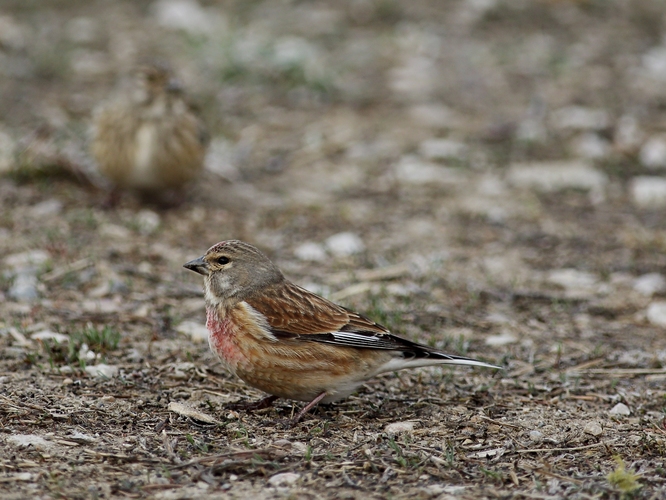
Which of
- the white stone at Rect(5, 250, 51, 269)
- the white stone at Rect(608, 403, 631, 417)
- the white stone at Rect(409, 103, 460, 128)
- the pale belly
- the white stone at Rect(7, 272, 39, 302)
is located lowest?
the white stone at Rect(608, 403, 631, 417)

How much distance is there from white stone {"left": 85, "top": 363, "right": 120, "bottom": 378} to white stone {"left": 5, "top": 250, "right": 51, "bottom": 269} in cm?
166

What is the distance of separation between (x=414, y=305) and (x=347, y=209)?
81.6 inches

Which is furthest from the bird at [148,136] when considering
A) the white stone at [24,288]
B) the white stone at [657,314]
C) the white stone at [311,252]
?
the white stone at [657,314]

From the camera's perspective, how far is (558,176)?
883cm

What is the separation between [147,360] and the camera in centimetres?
523

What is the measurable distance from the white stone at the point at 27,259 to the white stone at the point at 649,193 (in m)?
4.93

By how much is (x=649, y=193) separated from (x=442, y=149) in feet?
6.33

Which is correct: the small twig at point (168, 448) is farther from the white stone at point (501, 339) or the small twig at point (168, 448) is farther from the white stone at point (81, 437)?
the white stone at point (501, 339)

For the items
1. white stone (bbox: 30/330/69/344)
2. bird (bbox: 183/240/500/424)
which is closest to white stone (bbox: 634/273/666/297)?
bird (bbox: 183/240/500/424)

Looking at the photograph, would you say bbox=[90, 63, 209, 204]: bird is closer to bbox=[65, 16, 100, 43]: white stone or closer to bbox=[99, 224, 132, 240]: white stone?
bbox=[99, 224, 132, 240]: white stone

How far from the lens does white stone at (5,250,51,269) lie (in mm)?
6496

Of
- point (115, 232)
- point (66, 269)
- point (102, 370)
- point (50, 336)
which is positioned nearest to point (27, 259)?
point (66, 269)

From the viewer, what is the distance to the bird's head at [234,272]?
4.88 m

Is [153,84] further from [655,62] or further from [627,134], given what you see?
[655,62]
